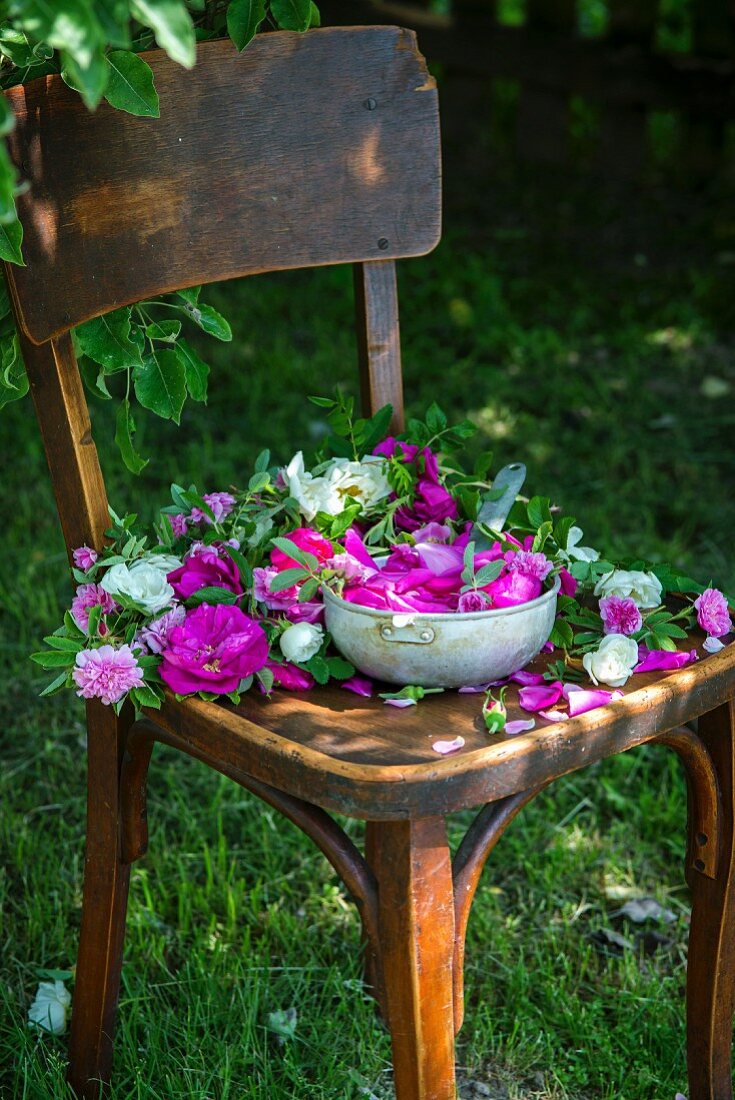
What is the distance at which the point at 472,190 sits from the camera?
476 centimetres

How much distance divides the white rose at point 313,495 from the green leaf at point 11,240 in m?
0.33

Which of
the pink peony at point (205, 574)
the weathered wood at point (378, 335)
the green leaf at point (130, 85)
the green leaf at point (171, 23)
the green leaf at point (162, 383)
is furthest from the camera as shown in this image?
the weathered wood at point (378, 335)

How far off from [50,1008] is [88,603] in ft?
2.22

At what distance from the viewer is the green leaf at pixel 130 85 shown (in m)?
1.18

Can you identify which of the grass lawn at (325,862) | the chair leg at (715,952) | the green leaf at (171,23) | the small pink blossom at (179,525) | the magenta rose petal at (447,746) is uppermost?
the green leaf at (171,23)

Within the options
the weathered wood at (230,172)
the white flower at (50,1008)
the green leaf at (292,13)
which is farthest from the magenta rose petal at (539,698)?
the white flower at (50,1008)

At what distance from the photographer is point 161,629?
1.24 m

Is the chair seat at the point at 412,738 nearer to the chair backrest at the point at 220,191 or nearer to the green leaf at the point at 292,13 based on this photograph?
the chair backrest at the point at 220,191

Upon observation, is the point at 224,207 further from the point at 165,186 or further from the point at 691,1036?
the point at 691,1036

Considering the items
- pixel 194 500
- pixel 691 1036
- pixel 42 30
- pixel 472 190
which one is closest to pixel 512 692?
pixel 194 500

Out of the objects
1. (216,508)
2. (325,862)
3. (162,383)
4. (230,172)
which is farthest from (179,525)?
(325,862)

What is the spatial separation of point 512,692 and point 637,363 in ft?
8.28

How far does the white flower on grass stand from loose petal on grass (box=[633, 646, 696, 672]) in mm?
313

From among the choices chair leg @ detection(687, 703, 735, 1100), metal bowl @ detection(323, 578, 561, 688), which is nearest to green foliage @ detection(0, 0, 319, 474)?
metal bowl @ detection(323, 578, 561, 688)
